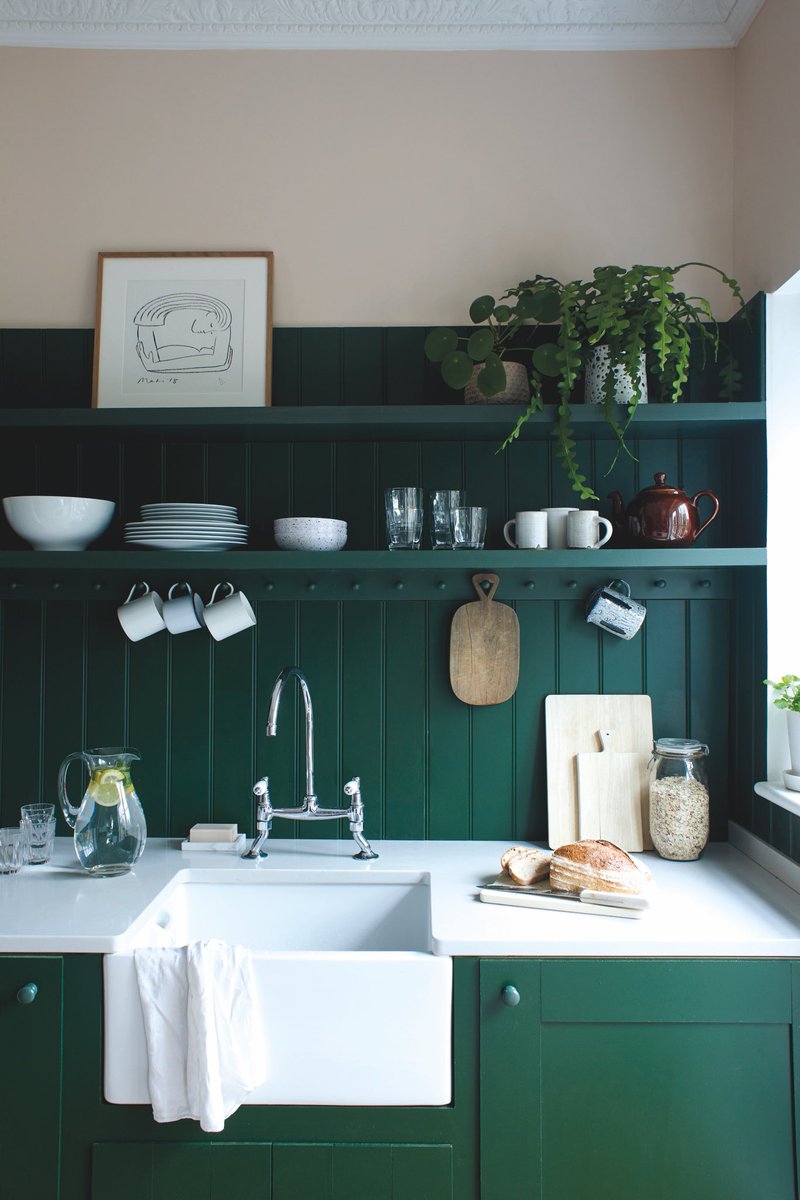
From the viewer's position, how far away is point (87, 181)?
215cm

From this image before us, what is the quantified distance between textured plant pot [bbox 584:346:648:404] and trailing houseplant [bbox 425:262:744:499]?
0.05 ft

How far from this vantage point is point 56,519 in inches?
74.7

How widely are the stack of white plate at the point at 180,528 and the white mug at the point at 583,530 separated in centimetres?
77

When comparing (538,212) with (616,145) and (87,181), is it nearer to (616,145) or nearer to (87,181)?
(616,145)

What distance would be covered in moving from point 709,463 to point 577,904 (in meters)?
1.11

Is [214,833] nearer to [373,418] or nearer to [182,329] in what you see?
[373,418]

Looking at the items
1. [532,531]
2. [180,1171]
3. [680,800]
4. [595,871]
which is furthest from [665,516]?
[180,1171]

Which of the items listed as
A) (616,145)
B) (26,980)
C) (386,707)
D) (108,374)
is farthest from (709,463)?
(26,980)

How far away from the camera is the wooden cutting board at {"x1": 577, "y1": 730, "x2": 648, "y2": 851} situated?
2.04 metres

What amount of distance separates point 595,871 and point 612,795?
383mm

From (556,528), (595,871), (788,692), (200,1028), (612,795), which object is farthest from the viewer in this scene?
(612,795)

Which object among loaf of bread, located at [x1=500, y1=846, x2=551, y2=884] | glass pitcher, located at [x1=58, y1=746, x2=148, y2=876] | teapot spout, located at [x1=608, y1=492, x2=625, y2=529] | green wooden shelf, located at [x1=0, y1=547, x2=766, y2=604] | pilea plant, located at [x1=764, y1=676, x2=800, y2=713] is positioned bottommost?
loaf of bread, located at [x1=500, y1=846, x2=551, y2=884]

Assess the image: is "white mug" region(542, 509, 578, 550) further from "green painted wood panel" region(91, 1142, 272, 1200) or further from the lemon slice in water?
"green painted wood panel" region(91, 1142, 272, 1200)

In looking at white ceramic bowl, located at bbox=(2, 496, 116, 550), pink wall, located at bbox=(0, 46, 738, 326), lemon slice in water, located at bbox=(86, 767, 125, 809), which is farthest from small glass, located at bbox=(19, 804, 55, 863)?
pink wall, located at bbox=(0, 46, 738, 326)
